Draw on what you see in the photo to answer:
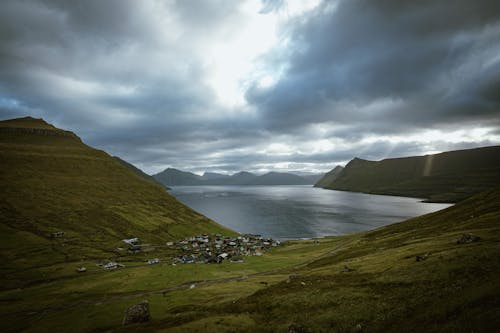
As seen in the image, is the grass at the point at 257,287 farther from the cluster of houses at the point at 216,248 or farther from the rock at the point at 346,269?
the cluster of houses at the point at 216,248

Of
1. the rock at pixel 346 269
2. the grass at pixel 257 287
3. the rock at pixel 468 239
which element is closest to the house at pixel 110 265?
the grass at pixel 257 287

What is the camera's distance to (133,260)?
113 meters

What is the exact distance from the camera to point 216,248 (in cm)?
14150

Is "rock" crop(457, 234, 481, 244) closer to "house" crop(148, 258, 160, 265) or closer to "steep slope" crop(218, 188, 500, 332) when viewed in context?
"steep slope" crop(218, 188, 500, 332)

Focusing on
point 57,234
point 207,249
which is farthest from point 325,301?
point 57,234

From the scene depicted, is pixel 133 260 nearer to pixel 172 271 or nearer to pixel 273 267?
pixel 172 271

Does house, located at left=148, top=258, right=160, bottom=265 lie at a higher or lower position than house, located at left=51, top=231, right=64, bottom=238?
lower

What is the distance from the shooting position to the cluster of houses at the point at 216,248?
116 meters

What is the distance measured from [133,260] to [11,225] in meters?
74.2

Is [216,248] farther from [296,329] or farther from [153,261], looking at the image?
[296,329]

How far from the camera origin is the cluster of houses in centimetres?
11622

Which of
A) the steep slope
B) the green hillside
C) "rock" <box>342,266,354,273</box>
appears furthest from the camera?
"rock" <box>342,266,354,273</box>

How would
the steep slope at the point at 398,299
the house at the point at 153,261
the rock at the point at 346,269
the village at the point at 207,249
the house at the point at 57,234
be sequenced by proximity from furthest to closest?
the house at the point at 57,234, the village at the point at 207,249, the house at the point at 153,261, the rock at the point at 346,269, the steep slope at the point at 398,299

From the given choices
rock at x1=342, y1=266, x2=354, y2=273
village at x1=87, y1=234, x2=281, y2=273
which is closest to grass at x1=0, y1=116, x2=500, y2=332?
rock at x1=342, y1=266, x2=354, y2=273
